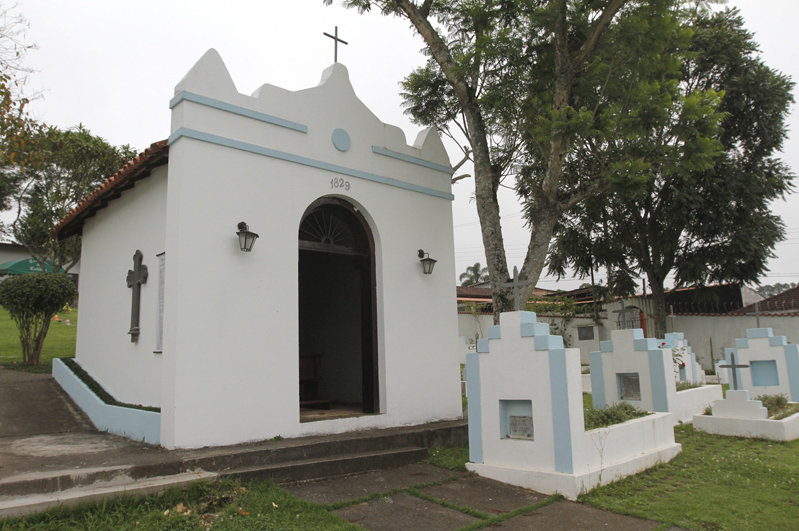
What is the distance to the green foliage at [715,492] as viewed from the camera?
201 inches

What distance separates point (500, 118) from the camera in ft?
32.0

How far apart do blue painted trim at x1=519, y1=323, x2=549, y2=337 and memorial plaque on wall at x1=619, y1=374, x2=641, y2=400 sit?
15.5ft

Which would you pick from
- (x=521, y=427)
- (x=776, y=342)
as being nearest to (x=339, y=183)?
(x=521, y=427)

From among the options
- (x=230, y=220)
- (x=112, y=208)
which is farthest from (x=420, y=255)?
(x=112, y=208)

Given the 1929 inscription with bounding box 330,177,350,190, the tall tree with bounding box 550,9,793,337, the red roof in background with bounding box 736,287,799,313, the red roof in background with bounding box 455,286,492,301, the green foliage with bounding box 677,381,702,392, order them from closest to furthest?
the 1929 inscription with bounding box 330,177,350,190 < the green foliage with bounding box 677,381,702,392 < the tall tree with bounding box 550,9,793,337 < the red roof in background with bounding box 736,287,799,313 < the red roof in background with bounding box 455,286,492,301

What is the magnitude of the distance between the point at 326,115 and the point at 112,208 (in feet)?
13.2

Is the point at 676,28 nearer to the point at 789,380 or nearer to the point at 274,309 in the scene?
the point at 274,309

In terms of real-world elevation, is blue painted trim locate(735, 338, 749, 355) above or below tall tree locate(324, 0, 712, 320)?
below

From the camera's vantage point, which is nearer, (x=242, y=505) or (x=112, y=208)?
(x=242, y=505)

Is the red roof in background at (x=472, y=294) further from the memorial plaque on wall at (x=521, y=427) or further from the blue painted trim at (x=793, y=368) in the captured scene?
the memorial plaque on wall at (x=521, y=427)

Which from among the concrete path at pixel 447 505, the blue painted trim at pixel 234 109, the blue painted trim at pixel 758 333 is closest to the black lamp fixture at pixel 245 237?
the blue painted trim at pixel 234 109

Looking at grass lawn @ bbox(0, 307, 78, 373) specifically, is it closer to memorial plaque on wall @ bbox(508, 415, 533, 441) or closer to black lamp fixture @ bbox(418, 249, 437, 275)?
black lamp fixture @ bbox(418, 249, 437, 275)

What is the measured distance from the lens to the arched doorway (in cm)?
839

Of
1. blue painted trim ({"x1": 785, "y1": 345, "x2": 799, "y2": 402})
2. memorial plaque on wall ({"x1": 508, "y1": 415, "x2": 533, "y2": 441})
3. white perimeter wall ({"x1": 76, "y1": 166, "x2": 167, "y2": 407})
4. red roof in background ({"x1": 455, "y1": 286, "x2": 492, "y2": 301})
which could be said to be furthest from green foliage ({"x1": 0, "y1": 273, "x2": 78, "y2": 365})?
red roof in background ({"x1": 455, "y1": 286, "x2": 492, "y2": 301})
